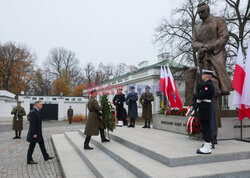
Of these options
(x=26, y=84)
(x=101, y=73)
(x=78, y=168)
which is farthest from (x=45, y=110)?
(x=101, y=73)

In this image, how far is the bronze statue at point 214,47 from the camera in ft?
21.9

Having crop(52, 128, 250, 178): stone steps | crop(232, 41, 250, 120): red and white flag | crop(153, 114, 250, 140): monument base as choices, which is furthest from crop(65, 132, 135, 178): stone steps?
crop(232, 41, 250, 120): red and white flag

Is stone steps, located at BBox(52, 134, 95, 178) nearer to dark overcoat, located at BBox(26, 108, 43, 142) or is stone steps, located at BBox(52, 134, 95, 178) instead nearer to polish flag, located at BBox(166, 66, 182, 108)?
dark overcoat, located at BBox(26, 108, 43, 142)

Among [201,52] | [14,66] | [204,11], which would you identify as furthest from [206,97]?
[14,66]

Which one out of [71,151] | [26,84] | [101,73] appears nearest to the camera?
[71,151]

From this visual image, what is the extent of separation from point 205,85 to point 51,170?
14.2ft

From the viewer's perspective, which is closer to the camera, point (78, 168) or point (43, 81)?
point (78, 168)

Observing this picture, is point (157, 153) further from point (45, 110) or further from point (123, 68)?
point (123, 68)

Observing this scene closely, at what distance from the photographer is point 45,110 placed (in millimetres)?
30625

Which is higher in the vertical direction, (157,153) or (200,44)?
(200,44)

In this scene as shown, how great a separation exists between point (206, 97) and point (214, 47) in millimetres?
2639

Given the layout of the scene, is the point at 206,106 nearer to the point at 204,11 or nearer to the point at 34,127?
→ the point at 204,11

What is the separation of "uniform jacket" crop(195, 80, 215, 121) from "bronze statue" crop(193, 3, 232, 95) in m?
2.06

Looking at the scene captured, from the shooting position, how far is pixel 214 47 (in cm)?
670
